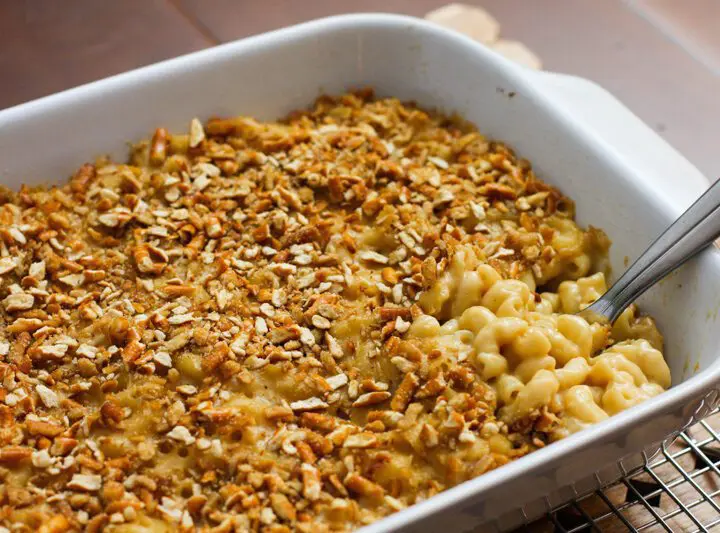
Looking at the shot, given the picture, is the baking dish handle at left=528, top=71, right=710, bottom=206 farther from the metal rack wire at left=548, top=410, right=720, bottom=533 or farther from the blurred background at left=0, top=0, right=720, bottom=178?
the blurred background at left=0, top=0, right=720, bottom=178

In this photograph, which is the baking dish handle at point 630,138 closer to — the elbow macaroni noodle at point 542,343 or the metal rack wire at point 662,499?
the elbow macaroni noodle at point 542,343

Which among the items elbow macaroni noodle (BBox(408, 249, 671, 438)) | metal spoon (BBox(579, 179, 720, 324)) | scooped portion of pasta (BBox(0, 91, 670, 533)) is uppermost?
metal spoon (BBox(579, 179, 720, 324))

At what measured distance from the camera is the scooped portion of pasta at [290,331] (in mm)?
1332

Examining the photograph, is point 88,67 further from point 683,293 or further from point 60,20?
point 683,293

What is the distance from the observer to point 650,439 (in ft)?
4.44

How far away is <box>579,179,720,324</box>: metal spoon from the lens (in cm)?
148

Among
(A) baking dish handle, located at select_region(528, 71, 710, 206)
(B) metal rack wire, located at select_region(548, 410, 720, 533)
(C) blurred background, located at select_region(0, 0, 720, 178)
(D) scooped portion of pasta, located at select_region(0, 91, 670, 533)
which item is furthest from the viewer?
(C) blurred background, located at select_region(0, 0, 720, 178)

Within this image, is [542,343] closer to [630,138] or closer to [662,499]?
[662,499]

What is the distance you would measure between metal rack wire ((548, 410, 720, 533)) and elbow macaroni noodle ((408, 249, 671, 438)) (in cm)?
15

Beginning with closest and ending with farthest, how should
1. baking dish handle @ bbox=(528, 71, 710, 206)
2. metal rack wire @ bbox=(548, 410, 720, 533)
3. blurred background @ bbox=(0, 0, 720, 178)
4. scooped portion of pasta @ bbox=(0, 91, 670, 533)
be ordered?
scooped portion of pasta @ bbox=(0, 91, 670, 533) → metal rack wire @ bbox=(548, 410, 720, 533) → baking dish handle @ bbox=(528, 71, 710, 206) → blurred background @ bbox=(0, 0, 720, 178)

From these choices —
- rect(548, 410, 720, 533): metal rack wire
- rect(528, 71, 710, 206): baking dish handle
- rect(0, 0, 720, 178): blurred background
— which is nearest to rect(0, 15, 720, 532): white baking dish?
rect(528, 71, 710, 206): baking dish handle

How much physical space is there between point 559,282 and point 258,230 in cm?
55

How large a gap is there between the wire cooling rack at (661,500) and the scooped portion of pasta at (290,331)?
0.56 ft

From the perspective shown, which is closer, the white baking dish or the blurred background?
the white baking dish
